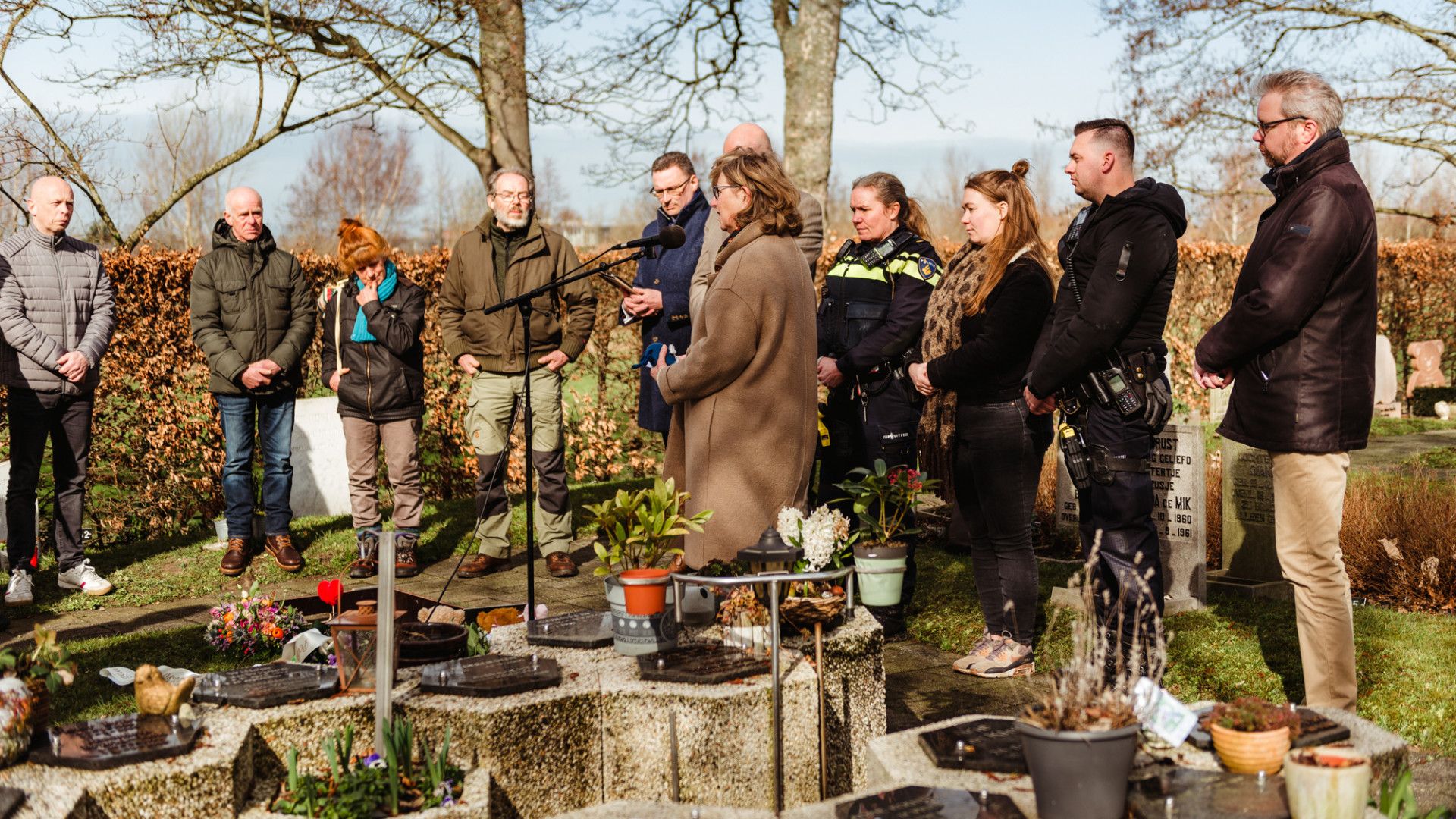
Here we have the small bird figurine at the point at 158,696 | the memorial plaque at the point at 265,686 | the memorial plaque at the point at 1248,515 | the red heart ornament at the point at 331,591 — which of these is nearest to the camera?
the small bird figurine at the point at 158,696

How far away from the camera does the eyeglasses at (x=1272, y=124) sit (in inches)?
166

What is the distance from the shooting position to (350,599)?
520cm

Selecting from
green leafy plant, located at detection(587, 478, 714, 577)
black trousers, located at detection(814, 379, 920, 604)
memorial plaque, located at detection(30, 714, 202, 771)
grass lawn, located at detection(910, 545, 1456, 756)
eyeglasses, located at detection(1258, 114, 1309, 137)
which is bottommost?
grass lawn, located at detection(910, 545, 1456, 756)

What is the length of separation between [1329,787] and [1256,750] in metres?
0.35

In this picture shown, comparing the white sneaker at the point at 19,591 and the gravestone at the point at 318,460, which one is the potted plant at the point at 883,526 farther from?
the gravestone at the point at 318,460

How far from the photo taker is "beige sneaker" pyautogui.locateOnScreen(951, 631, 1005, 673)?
537 centimetres

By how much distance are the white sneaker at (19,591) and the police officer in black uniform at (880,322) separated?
434 cm

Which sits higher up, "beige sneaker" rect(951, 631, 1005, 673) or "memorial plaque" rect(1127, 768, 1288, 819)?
"memorial plaque" rect(1127, 768, 1288, 819)

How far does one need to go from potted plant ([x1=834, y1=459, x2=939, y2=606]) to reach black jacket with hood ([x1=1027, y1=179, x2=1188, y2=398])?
0.85m

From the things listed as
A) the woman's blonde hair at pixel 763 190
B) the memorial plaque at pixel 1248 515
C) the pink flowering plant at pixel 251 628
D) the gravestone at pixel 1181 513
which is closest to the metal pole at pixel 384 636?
the woman's blonde hair at pixel 763 190

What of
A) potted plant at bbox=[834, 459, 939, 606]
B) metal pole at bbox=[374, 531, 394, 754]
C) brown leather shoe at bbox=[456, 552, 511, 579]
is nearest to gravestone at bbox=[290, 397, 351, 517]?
brown leather shoe at bbox=[456, 552, 511, 579]

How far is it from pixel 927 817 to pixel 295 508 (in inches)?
290

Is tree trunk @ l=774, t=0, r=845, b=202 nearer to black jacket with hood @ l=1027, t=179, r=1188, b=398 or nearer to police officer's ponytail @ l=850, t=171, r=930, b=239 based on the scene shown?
police officer's ponytail @ l=850, t=171, r=930, b=239

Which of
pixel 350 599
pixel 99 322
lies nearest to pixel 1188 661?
pixel 350 599
